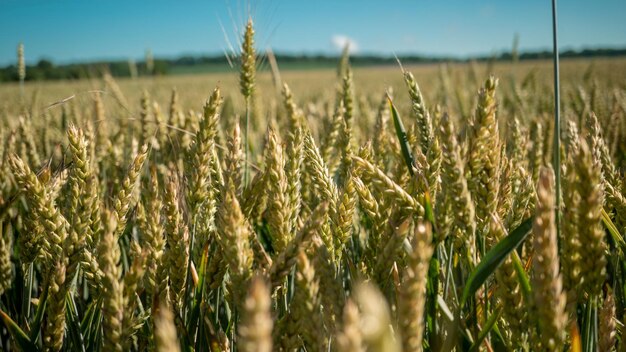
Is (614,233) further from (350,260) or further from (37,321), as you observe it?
(37,321)

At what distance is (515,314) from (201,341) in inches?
24.8

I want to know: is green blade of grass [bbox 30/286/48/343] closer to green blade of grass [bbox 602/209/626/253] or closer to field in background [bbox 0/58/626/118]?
field in background [bbox 0/58/626/118]

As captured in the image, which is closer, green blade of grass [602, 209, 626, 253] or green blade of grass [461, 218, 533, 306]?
green blade of grass [461, 218, 533, 306]

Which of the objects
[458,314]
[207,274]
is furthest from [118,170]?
[458,314]

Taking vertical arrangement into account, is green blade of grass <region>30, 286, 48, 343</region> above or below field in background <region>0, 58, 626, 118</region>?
below

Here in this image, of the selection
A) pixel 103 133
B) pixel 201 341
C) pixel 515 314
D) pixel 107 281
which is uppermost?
pixel 103 133

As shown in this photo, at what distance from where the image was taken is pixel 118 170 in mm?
1860

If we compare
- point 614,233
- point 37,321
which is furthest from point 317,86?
point 37,321

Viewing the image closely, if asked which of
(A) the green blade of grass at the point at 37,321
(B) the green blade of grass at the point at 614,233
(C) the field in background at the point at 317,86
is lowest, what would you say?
(A) the green blade of grass at the point at 37,321

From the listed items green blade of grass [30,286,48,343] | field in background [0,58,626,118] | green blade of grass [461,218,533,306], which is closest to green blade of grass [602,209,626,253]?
green blade of grass [461,218,533,306]

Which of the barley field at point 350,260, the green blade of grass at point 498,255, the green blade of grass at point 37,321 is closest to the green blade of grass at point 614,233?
the barley field at point 350,260

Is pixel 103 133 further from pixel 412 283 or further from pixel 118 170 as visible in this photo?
pixel 412 283

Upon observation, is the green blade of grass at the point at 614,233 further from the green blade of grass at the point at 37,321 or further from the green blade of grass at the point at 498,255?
the green blade of grass at the point at 37,321

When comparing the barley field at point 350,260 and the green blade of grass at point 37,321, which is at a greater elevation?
the barley field at point 350,260
